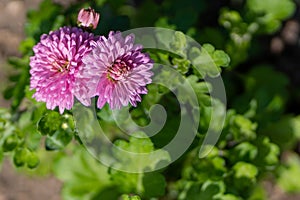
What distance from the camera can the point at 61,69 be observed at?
87.6 inches

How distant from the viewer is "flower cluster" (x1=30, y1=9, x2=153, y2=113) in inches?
84.9

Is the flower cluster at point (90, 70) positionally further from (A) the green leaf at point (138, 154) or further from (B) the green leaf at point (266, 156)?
(B) the green leaf at point (266, 156)

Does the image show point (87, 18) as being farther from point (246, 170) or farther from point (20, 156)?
point (246, 170)

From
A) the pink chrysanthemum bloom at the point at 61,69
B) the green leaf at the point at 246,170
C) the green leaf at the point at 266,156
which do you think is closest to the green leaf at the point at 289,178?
the green leaf at the point at 266,156

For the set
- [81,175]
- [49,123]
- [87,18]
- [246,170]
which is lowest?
[81,175]

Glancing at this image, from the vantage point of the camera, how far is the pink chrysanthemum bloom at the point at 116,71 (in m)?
2.15

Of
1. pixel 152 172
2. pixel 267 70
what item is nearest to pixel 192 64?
pixel 152 172

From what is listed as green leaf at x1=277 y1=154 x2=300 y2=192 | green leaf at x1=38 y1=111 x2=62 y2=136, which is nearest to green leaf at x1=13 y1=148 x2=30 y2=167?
green leaf at x1=38 y1=111 x2=62 y2=136

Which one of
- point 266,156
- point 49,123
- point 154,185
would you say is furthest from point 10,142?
point 266,156

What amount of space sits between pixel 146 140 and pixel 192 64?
0.40 meters

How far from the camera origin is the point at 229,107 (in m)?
3.41

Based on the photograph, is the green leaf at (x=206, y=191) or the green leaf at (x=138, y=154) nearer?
the green leaf at (x=138, y=154)

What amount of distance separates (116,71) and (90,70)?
0.32 ft

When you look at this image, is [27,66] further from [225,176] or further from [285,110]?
[285,110]
